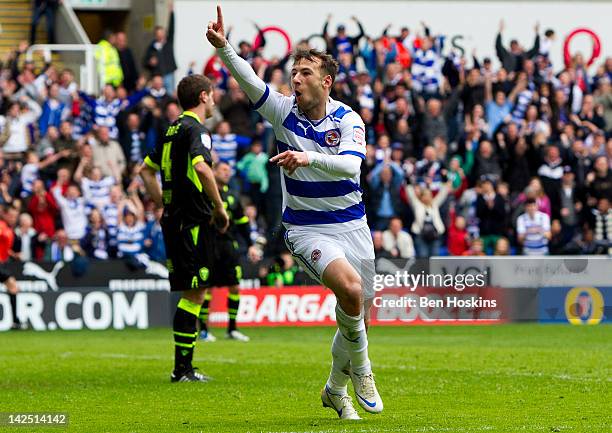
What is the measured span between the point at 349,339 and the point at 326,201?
99 cm

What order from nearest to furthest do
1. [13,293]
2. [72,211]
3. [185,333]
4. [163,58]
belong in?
[185,333]
[13,293]
[72,211]
[163,58]

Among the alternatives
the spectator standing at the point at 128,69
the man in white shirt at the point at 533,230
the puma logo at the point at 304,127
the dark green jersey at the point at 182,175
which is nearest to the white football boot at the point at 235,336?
the dark green jersey at the point at 182,175

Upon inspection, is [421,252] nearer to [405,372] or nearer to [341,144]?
[405,372]

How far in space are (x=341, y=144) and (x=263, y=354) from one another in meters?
7.22

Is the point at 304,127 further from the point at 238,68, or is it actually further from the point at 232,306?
the point at 232,306

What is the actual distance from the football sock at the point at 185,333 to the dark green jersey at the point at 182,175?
77 centimetres

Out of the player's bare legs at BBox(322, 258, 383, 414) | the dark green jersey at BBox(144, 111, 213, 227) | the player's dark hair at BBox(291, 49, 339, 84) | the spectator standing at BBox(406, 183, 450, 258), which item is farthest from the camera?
the spectator standing at BBox(406, 183, 450, 258)

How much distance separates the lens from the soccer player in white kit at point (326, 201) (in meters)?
9.77

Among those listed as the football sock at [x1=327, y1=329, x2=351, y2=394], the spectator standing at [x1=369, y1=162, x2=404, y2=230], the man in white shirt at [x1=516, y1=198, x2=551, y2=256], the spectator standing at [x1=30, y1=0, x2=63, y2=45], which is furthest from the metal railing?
the football sock at [x1=327, y1=329, x2=351, y2=394]

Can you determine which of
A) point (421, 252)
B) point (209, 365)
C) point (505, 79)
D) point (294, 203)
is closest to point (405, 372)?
point (209, 365)

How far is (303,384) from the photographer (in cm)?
1271

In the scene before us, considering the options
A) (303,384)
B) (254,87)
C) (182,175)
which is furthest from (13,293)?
(254,87)

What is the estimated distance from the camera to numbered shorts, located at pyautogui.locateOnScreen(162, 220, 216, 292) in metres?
12.9

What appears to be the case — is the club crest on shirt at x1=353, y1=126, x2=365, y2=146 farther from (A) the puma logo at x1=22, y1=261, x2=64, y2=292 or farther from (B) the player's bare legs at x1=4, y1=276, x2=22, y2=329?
(A) the puma logo at x1=22, y1=261, x2=64, y2=292
